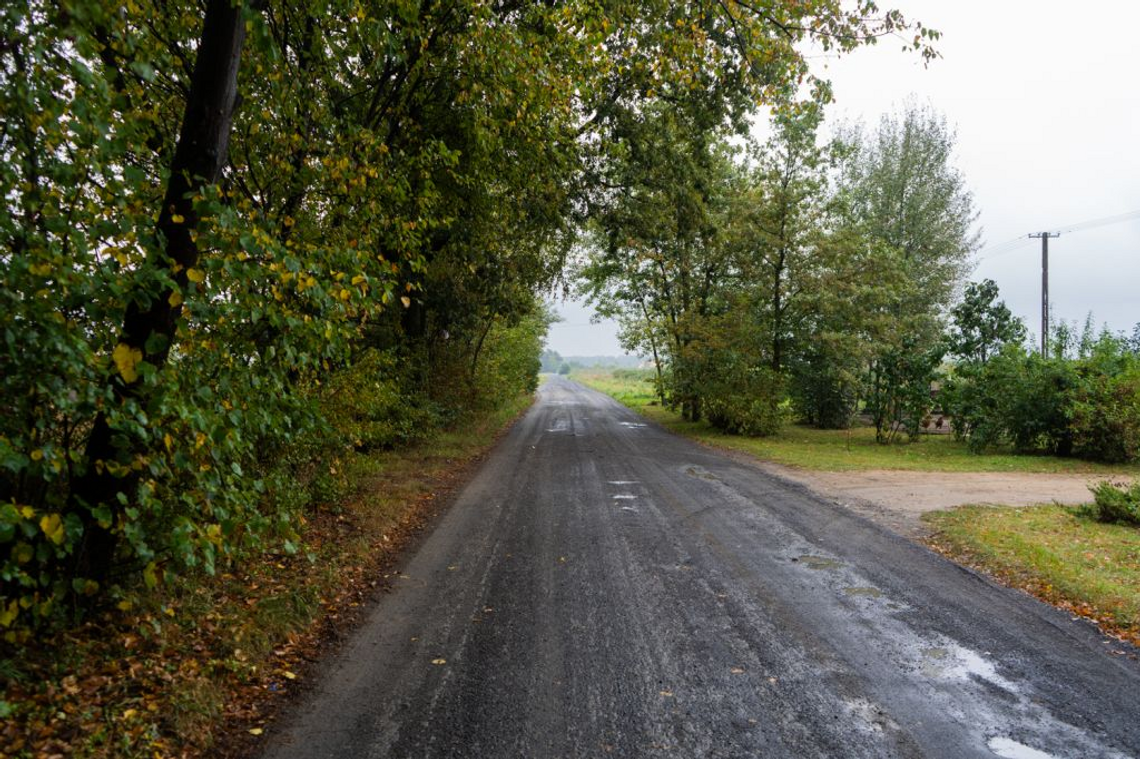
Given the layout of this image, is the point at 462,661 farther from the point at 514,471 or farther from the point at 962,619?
the point at 514,471

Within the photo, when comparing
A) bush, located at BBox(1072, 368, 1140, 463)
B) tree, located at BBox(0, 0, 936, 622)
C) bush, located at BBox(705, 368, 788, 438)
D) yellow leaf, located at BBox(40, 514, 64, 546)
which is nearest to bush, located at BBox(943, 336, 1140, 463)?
bush, located at BBox(1072, 368, 1140, 463)

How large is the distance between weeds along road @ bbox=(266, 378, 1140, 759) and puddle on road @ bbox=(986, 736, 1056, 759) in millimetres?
17

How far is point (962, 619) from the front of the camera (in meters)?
4.83

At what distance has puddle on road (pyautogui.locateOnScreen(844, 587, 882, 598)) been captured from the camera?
17.3 ft

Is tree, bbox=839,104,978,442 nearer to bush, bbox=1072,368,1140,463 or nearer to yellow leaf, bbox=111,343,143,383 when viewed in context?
bush, bbox=1072,368,1140,463

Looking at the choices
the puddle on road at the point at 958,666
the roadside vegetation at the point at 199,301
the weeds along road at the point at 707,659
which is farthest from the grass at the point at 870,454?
the roadside vegetation at the point at 199,301

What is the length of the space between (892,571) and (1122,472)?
1216 cm

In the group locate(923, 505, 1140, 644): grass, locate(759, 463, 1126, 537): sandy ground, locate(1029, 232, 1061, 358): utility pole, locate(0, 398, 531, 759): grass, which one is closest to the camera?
locate(0, 398, 531, 759): grass

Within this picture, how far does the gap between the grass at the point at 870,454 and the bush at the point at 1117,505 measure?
15.4 feet

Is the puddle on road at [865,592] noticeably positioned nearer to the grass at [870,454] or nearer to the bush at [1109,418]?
the grass at [870,454]

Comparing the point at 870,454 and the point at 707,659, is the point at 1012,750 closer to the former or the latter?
the point at 707,659

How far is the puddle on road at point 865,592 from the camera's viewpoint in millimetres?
5285

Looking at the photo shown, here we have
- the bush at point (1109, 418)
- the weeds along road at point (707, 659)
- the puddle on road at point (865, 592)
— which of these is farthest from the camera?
the bush at point (1109, 418)

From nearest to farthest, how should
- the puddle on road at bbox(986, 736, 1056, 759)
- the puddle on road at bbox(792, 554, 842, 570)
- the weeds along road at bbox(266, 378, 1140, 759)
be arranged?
the puddle on road at bbox(986, 736, 1056, 759) < the weeds along road at bbox(266, 378, 1140, 759) < the puddle on road at bbox(792, 554, 842, 570)
